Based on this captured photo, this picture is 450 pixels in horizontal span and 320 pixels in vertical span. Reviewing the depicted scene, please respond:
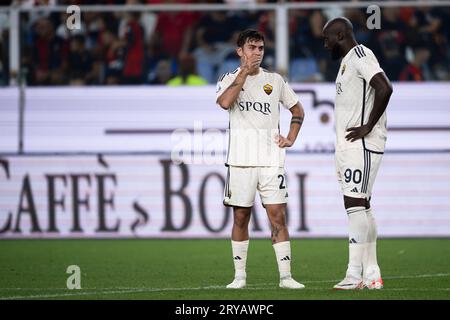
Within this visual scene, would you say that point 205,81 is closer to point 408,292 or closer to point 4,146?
point 4,146

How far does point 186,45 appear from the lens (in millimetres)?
18547

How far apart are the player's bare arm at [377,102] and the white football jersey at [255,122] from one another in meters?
0.82

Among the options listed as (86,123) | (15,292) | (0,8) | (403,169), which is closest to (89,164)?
(86,123)

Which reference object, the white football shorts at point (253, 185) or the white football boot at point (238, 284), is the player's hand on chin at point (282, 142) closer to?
the white football shorts at point (253, 185)

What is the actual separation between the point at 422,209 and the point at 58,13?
22.6 feet

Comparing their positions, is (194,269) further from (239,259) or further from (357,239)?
(357,239)

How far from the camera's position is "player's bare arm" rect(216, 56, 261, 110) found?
981 centimetres

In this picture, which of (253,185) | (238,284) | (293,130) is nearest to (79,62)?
(293,130)

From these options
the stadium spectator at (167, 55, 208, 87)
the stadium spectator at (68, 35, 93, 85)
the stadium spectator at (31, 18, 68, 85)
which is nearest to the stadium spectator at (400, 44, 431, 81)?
the stadium spectator at (167, 55, 208, 87)

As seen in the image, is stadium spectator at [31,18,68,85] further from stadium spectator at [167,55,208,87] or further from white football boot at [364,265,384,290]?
white football boot at [364,265,384,290]

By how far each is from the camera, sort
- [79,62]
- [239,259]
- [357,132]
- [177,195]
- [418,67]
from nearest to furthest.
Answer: [357,132], [239,259], [177,195], [418,67], [79,62]

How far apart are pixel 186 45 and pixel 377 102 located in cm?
944

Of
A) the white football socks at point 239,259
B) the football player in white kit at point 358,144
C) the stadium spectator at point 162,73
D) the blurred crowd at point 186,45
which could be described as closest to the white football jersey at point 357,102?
the football player in white kit at point 358,144

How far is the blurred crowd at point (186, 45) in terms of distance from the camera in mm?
18266
